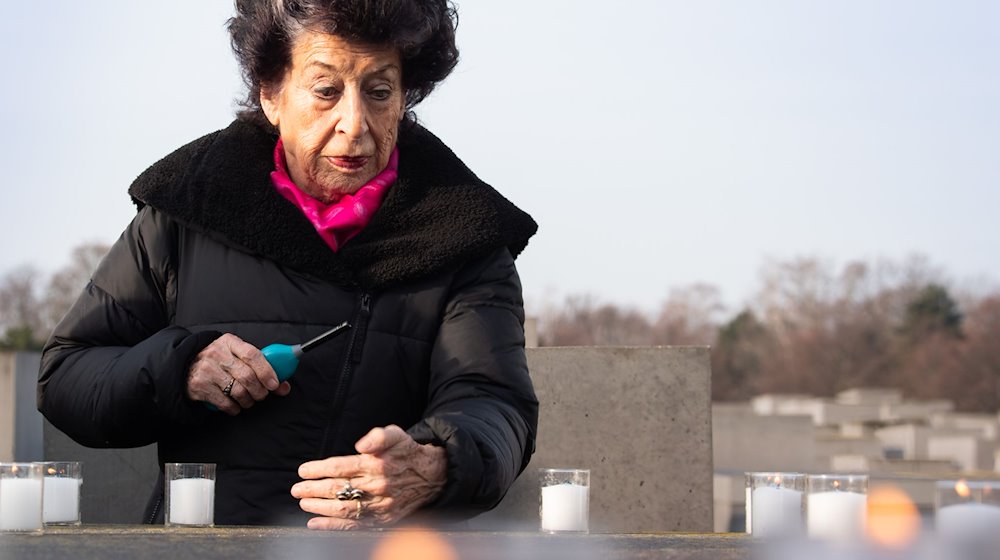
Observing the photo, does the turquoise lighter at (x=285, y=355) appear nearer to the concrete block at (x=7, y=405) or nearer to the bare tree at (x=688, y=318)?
the concrete block at (x=7, y=405)

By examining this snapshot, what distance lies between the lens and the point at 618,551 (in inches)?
93.9

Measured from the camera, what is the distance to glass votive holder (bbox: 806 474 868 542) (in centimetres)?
306

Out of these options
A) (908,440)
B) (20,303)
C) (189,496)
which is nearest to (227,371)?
(189,496)

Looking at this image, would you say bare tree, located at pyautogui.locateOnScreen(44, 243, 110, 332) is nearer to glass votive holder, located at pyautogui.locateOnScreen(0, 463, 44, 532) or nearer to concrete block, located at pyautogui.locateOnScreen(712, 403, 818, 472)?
concrete block, located at pyautogui.locateOnScreen(712, 403, 818, 472)

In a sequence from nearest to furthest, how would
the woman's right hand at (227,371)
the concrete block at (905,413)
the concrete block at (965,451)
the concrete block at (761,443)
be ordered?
the woman's right hand at (227,371) < the concrete block at (761,443) < the concrete block at (965,451) < the concrete block at (905,413)

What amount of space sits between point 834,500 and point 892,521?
0.59 meters

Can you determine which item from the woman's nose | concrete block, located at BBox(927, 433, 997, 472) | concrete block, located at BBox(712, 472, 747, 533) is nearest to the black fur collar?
the woman's nose

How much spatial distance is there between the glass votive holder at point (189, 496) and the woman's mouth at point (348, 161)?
1.01 m

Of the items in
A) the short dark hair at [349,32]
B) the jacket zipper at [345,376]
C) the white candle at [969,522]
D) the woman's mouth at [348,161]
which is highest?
the short dark hair at [349,32]

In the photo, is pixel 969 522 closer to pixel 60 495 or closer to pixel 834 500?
pixel 834 500

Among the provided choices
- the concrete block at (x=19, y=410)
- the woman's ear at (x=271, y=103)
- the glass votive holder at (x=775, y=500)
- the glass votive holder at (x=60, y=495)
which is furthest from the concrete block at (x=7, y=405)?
the glass votive holder at (x=775, y=500)

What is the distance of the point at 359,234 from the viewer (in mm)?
3945

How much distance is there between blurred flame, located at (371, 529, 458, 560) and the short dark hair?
1666mm

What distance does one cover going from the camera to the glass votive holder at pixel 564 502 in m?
3.16
